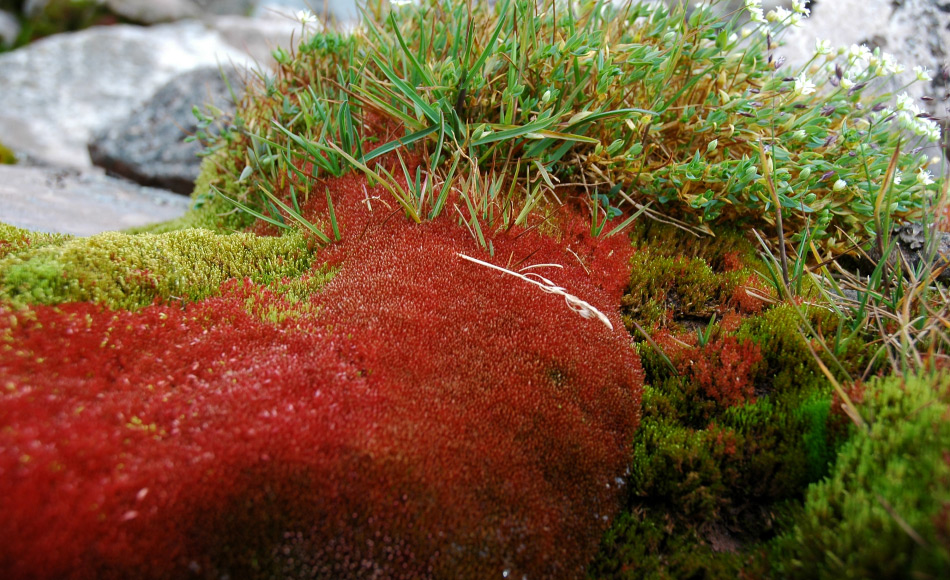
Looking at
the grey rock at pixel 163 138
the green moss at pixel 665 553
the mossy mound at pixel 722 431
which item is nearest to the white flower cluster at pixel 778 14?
the mossy mound at pixel 722 431

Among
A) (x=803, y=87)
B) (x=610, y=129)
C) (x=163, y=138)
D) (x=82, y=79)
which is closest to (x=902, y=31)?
(x=803, y=87)

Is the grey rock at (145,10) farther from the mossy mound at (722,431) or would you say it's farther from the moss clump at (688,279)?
the mossy mound at (722,431)

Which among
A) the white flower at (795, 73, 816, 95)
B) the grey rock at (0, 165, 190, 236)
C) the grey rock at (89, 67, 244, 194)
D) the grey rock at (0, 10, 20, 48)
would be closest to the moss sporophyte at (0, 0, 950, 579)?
the white flower at (795, 73, 816, 95)

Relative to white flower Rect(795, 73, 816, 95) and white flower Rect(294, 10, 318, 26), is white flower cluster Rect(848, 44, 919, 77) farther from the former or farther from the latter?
white flower Rect(294, 10, 318, 26)

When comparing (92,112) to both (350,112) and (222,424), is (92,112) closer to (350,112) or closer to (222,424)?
(350,112)

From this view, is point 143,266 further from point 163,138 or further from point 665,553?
point 163,138

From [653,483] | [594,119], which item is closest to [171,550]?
[653,483]
